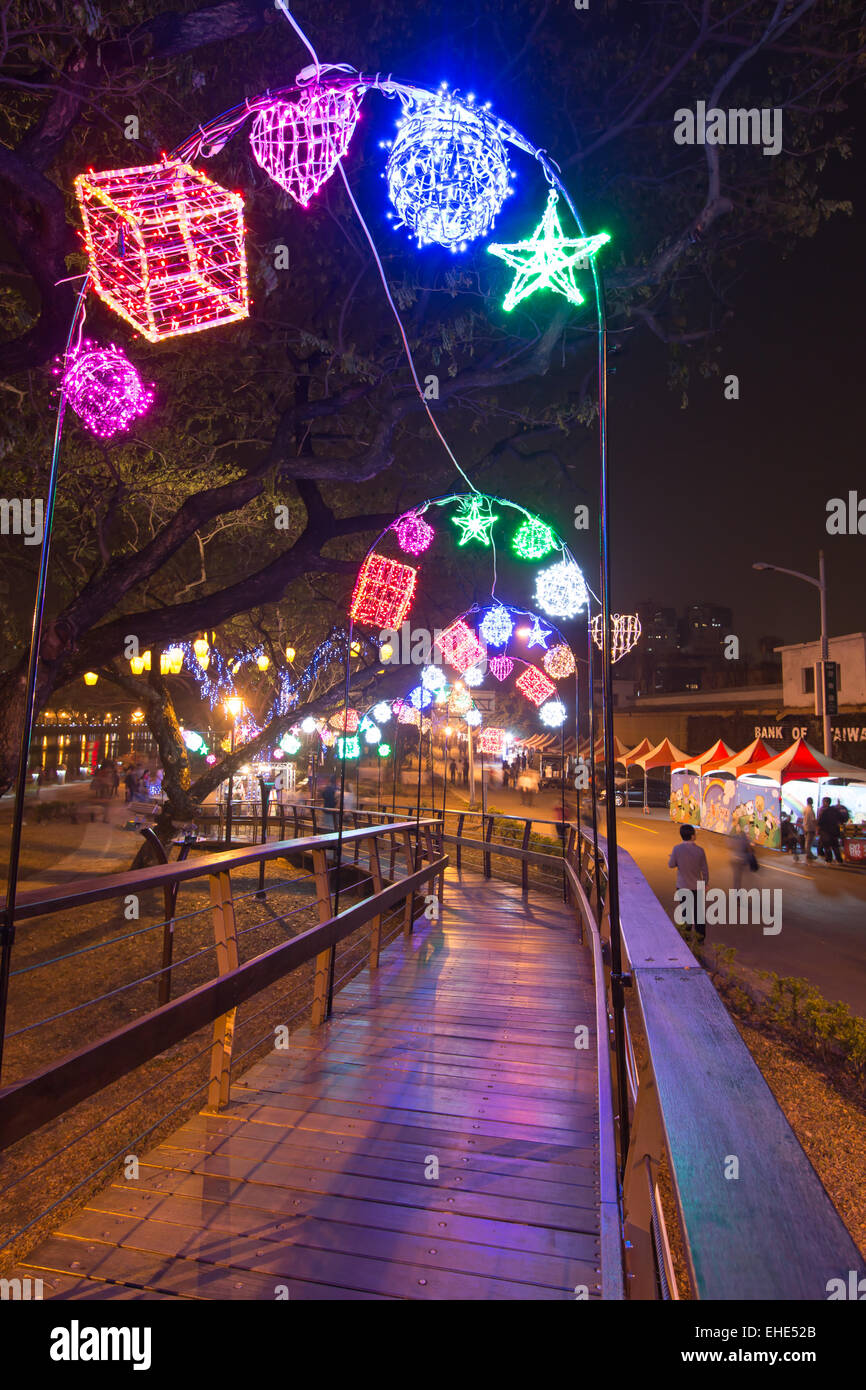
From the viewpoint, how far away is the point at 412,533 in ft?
29.7

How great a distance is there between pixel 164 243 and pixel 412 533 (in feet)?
16.4

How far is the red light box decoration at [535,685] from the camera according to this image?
34.7 ft

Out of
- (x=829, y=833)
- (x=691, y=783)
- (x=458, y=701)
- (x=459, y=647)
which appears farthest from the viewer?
(x=691, y=783)

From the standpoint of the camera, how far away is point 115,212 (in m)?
4.21

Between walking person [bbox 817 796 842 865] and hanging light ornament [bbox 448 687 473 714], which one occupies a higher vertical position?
hanging light ornament [bbox 448 687 473 714]

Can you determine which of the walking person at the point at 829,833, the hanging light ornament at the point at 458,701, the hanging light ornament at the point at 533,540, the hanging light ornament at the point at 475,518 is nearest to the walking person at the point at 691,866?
the hanging light ornament at the point at 533,540

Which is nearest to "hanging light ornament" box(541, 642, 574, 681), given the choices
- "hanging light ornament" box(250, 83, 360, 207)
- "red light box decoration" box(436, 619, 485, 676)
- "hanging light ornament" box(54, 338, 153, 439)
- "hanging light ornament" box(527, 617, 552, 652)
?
"hanging light ornament" box(527, 617, 552, 652)

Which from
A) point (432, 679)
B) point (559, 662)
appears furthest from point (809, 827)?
point (559, 662)

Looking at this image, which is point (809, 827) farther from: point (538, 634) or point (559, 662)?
point (538, 634)

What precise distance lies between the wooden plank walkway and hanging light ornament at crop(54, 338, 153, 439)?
532 centimetres

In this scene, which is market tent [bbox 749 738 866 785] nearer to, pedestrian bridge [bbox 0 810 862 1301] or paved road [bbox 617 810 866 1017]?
paved road [bbox 617 810 866 1017]

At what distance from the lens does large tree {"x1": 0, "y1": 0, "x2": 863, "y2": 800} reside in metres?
5.91

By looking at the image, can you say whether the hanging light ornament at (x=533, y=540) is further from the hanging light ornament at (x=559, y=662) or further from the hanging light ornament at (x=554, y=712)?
the hanging light ornament at (x=554, y=712)
